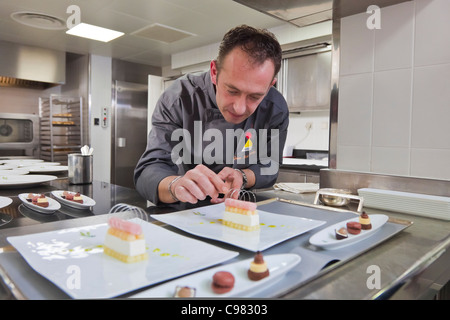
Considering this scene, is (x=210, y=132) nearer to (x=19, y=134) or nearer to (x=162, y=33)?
(x=162, y=33)

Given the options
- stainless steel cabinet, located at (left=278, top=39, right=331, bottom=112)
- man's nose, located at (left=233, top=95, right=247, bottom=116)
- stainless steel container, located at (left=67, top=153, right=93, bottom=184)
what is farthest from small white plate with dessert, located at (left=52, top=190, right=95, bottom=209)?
stainless steel cabinet, located at (left=278, top=39, right=331, bottom=112)

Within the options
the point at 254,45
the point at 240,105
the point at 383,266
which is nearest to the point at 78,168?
the point at 240,105

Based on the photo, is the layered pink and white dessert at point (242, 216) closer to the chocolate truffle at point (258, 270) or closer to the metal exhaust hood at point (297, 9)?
the chocolate truffle at point (258, 270)

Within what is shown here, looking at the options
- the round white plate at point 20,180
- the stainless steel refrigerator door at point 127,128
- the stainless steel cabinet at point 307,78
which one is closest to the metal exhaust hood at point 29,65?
the stainless steel refrigerator door at point 127,128

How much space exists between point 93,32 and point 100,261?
157 inches

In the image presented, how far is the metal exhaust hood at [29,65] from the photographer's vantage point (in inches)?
177

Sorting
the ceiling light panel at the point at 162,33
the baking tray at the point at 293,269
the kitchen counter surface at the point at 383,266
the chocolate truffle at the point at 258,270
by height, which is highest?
the ceiling light panel at the point at 162,33

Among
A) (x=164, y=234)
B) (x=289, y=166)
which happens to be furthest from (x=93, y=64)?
(x=164, y=234)

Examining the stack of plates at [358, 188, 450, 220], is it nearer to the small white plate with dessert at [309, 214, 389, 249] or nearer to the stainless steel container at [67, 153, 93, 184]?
the small white plate with dessert at [309, 214, 389, 249]

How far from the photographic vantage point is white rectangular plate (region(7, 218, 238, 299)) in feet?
1.67

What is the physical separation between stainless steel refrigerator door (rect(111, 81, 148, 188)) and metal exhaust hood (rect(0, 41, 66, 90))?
943mm

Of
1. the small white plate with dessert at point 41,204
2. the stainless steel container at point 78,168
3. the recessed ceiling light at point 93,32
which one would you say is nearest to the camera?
the small white plate with dessert at point 41,204

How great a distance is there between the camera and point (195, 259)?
0.62m

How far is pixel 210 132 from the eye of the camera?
6.02 feet
